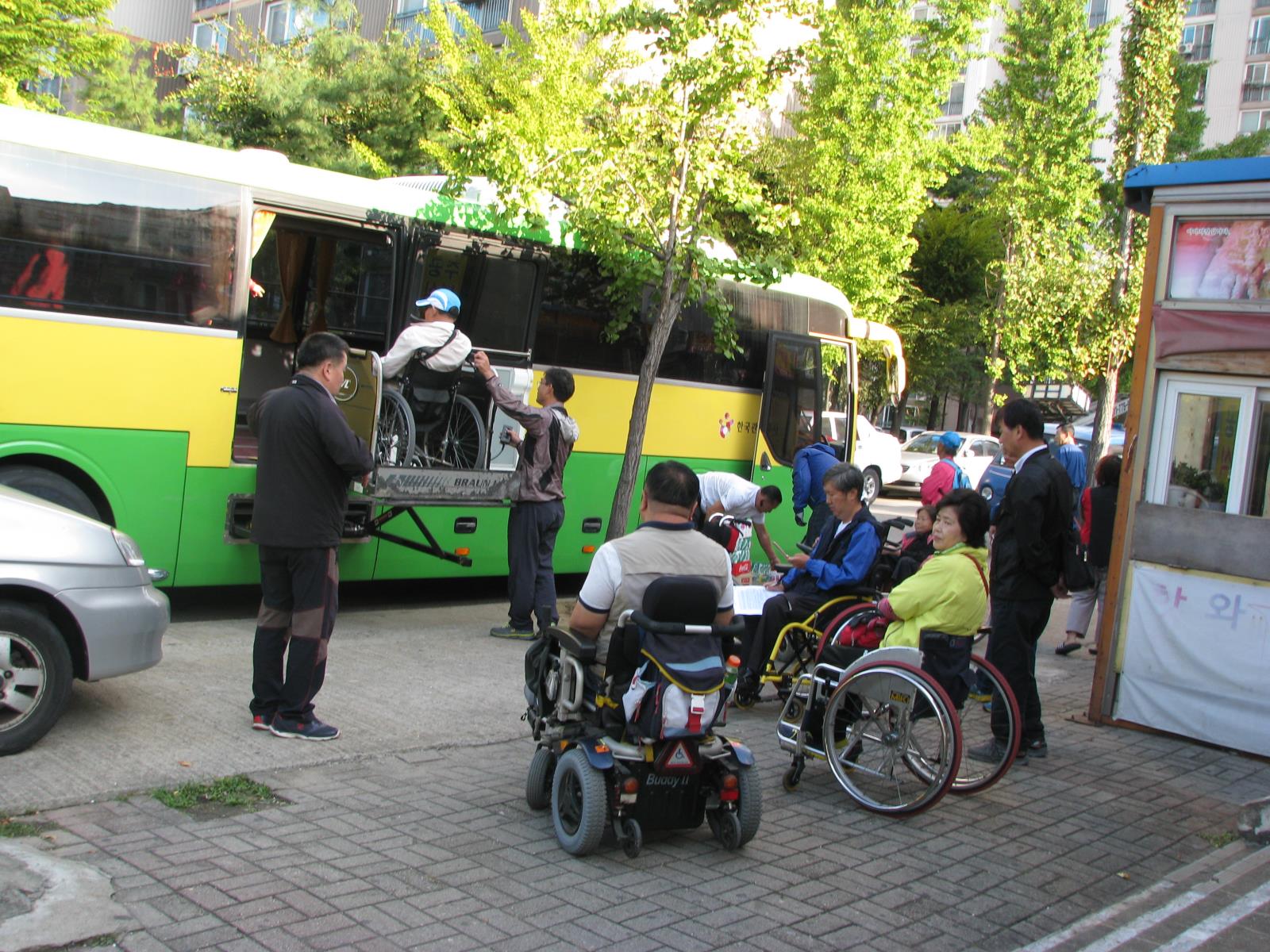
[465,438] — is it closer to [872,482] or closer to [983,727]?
[983,727]

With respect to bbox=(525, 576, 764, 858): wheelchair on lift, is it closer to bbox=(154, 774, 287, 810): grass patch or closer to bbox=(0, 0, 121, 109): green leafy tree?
bbox=(154, 774, 287, 810): grass patch

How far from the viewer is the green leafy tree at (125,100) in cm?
2695

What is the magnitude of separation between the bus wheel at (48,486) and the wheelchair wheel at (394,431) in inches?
81.9

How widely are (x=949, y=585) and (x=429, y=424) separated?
5.00 m

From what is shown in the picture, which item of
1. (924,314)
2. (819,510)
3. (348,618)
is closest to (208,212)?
(348,618)

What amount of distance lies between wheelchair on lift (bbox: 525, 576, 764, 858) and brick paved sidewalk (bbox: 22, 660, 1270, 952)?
0.17 m

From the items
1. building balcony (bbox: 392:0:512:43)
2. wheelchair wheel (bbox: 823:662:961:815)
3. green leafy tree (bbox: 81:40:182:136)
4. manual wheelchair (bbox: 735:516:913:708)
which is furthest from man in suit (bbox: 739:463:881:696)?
building balcony (bbox: 392:0:512:43)

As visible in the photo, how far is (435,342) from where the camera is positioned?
29.3ft

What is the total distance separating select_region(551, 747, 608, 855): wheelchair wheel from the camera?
15.2ft

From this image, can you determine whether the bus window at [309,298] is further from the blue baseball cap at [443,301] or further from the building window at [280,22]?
the building window at [280,22]

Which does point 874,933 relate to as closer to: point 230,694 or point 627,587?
point 627,587

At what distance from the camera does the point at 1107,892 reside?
492 cm

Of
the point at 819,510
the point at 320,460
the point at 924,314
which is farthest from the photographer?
the point at 924,314

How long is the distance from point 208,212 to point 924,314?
998 inches
